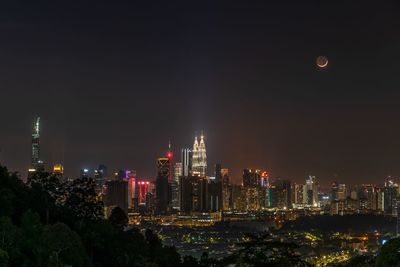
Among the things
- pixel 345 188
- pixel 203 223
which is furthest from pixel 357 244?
pixel 345 188

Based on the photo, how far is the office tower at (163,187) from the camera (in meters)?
71.9

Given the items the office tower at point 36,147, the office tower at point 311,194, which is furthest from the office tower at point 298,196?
the office tower at point 36,147

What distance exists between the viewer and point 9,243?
10961 millimetres

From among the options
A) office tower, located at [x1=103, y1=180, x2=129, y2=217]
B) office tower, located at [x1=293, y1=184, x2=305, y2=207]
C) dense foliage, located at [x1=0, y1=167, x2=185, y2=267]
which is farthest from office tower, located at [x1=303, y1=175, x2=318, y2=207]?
dense foliage, located at [x1=0, y1=167, x2=185, y2=267]

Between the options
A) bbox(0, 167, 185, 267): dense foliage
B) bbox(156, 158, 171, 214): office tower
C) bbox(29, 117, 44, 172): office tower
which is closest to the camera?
bbox(0, 167, 185, 267): dense foliage

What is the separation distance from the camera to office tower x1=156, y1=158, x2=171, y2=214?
236 ft

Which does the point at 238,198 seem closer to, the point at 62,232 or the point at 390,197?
the point at 390,197

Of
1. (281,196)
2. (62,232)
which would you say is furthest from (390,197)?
(62,232)

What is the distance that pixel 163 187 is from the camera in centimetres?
7481

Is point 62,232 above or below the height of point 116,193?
below

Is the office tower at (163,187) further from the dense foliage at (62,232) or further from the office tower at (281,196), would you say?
the dense foliage at (62,232)

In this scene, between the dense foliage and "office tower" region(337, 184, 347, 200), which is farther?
"office tower" region(337, 184, 347, 200)

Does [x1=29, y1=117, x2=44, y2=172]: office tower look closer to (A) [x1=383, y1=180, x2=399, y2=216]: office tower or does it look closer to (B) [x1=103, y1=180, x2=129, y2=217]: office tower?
(B) [x1=103, y1=180, x2=129, y2=217]: office tower

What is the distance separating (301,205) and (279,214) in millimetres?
21040
